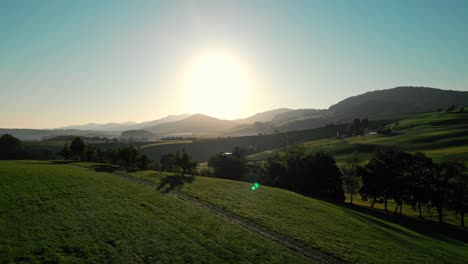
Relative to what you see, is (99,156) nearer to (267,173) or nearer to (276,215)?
(267,173)

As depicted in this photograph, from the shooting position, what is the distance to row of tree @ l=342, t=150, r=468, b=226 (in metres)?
65.1

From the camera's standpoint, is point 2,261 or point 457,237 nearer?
point 2,261

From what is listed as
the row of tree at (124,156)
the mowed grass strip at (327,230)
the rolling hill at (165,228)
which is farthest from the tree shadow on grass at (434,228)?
the row of tree at (124,156)

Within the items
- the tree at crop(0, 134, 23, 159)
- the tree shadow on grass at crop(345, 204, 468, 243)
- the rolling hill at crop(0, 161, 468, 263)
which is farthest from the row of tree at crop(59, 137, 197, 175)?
the tree shadow on grass at crop(345, 204, 468, 243)

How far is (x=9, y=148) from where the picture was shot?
132 meters

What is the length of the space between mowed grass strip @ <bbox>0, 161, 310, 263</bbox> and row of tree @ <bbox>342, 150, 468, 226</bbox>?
192 feet

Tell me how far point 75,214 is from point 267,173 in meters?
74.1

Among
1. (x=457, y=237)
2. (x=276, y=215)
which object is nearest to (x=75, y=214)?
(x=276, y=215)

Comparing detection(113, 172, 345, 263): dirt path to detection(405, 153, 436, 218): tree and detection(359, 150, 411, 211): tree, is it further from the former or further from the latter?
detection(405, 153, 436, 218): tree

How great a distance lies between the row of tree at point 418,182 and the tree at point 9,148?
537ft

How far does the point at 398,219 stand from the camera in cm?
6156

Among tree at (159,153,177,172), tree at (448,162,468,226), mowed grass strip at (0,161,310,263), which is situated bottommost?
tree at (448,162,468,226)

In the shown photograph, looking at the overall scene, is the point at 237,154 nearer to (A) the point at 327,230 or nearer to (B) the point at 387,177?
(B) the point at 387,177

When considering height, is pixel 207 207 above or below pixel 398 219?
above
